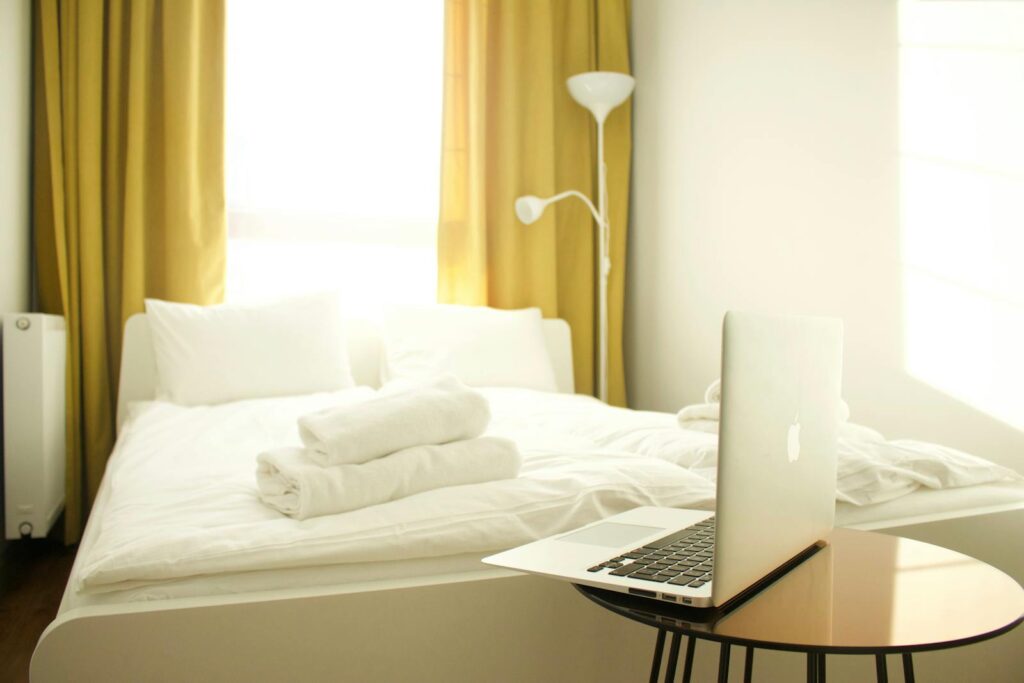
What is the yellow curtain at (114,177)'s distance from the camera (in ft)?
9.30

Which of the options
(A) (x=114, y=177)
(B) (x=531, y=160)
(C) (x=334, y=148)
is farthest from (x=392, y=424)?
(B) (x=531, y=160)

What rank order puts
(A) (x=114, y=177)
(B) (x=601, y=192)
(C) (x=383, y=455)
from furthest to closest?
(B) (x=601, y=192)
(A) (x=114, y=177)
(C) (x=383, y=455)

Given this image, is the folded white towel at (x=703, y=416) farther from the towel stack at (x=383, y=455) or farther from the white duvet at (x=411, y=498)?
the towel stack at (x=383, y=455)

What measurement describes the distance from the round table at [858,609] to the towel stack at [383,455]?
442 mm

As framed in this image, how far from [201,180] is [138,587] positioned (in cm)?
224

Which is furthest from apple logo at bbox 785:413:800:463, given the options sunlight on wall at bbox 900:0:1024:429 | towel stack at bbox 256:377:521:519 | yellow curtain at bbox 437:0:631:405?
yellow curtain at bbox 437:0:631:405

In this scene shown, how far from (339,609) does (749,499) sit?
550mm

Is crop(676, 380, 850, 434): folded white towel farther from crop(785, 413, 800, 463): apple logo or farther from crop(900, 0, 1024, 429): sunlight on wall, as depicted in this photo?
crop(785, 413, 800, 463): apple logo

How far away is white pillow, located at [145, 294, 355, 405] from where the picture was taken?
262 cm

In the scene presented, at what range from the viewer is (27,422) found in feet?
7.88

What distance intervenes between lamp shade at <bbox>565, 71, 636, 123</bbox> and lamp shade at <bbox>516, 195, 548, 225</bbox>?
451 millimetres

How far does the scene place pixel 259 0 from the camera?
3.20 m

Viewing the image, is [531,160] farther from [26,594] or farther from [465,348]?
[26,594]

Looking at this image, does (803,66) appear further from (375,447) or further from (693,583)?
(693,583)
